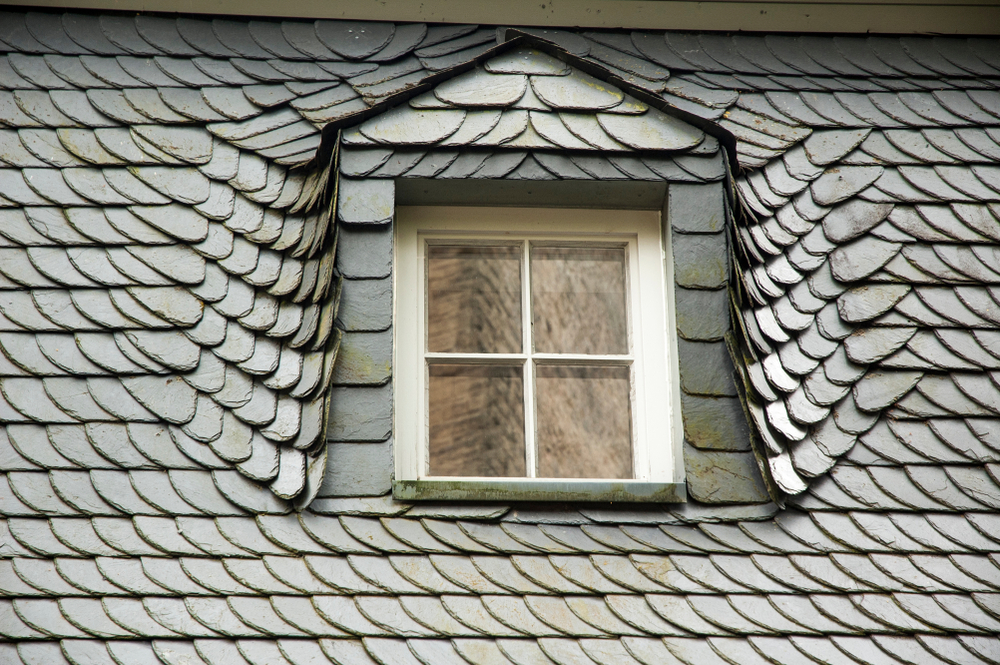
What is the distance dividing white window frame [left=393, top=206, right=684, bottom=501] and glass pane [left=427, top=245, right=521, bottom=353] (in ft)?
0.14

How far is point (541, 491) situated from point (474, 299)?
0.78 metres

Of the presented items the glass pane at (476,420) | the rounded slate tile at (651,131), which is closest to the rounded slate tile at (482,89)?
the rounded slate tile at (651,131)

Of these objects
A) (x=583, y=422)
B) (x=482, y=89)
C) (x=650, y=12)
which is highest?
(x=650, y=12)

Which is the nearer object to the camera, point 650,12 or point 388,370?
point 388,370

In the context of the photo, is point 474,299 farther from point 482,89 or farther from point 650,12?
point 650,12

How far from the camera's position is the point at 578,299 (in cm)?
352

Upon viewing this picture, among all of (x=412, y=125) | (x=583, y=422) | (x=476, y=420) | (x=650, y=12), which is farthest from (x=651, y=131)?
(x=476, y=420)

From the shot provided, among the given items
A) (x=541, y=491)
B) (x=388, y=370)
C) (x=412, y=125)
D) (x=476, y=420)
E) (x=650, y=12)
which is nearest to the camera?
(x=541, y=491)

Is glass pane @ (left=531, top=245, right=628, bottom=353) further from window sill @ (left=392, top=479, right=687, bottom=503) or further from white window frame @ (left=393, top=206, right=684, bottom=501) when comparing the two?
window sill @ (left=392, top=479, right=687, bottom=503)

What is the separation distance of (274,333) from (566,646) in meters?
1.38

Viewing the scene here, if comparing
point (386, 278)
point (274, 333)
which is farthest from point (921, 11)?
point (274, 333)

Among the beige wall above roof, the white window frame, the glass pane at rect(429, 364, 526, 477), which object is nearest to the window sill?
the white window frame

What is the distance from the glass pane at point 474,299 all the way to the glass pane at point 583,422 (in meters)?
0.21

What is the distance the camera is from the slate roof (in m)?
2.91
